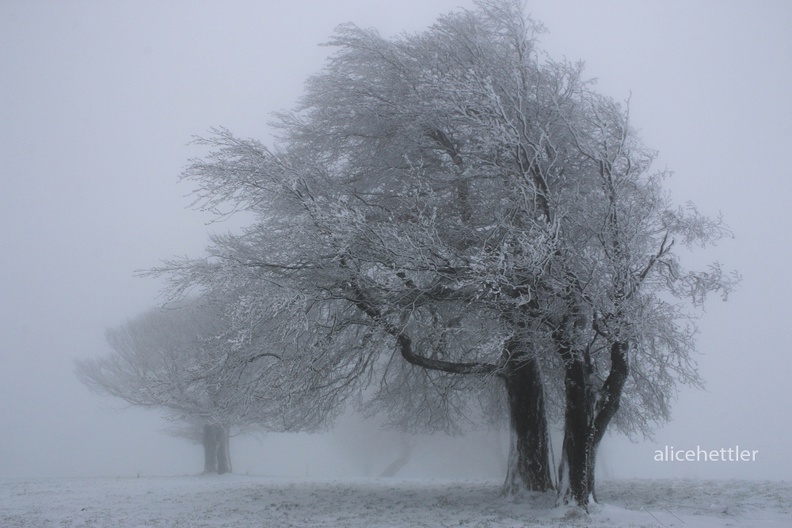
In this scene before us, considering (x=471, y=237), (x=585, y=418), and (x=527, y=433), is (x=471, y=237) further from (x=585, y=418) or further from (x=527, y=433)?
(x=527, y=433)

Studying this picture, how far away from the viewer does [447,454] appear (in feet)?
110

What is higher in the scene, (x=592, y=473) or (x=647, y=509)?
(x=592, y=473)

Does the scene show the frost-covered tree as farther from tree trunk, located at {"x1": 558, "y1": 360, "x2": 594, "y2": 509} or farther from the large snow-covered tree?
tree trunk, located at {"x1": 558, "y1": 360, "x2": 594, "y2": 509}

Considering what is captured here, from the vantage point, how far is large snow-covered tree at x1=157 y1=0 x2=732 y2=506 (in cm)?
947

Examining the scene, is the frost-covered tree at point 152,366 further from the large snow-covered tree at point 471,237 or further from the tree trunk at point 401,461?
the large snow-covered tree at point 471,237

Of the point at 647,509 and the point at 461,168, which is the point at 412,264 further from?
the point at 647,509

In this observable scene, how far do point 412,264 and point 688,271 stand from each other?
4.74m

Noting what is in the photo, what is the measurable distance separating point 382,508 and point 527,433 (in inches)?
133

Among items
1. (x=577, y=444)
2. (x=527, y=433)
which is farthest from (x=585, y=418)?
(x=527, y=433)

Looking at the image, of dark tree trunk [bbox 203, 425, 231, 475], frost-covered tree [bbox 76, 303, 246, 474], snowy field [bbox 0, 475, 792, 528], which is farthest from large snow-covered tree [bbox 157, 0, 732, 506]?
dark tree trunk [bbox 203, 425, 231, 475]

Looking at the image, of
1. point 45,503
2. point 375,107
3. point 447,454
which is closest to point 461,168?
point 375,107

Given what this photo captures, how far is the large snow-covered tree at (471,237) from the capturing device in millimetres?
9469

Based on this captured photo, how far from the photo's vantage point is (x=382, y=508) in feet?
37.2

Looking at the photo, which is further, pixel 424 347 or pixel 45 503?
pixel 424 347
